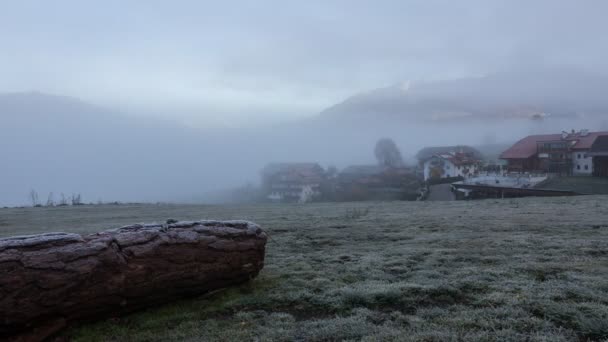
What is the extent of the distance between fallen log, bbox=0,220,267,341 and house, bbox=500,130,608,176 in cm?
3686

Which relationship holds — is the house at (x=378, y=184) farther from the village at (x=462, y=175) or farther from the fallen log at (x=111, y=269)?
the fallen log at (x=111, y=269)

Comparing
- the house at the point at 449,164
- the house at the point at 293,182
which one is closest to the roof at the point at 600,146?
the house at the point at 449,164

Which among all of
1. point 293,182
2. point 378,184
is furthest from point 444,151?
point 293,182

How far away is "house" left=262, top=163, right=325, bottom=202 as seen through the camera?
36594 millimetres

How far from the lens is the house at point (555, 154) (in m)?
33.8

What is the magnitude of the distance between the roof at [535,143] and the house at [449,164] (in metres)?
3.04

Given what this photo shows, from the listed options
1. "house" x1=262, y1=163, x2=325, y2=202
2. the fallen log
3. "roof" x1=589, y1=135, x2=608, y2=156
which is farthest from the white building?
the fallen log

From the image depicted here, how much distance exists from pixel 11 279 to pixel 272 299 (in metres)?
2.60

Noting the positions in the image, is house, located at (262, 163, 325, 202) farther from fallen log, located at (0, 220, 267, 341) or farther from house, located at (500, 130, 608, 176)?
fallen log, located at (0, 220, 267, 341)

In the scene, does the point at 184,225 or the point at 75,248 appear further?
the point at 184,225

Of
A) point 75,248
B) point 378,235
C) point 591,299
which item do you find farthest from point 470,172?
point 75,248

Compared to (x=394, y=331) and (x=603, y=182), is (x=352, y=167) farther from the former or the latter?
(x=394, y=331)

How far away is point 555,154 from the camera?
35406mm

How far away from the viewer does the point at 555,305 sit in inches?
156
